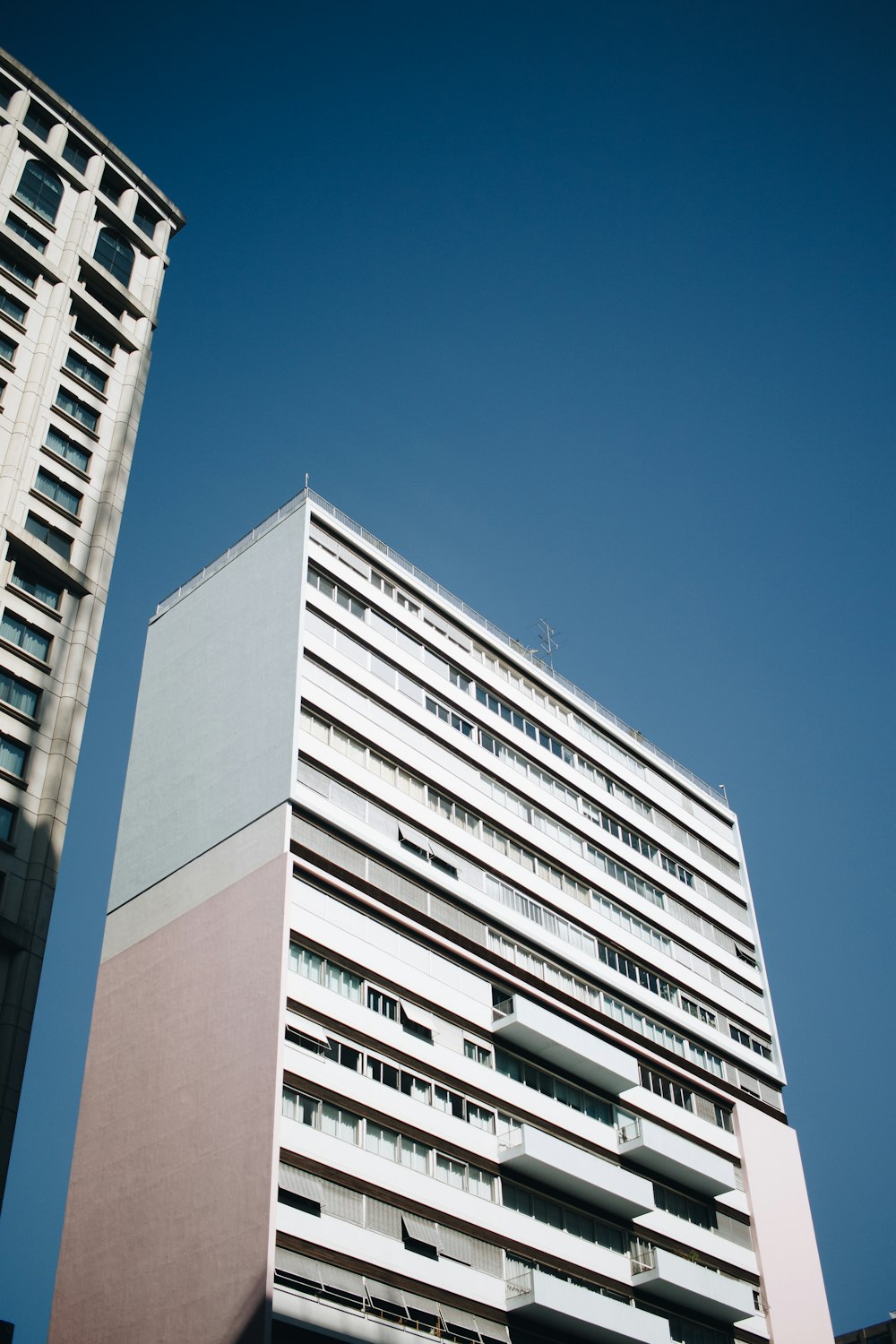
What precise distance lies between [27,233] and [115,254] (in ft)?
16.9

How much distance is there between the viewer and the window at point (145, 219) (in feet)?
219

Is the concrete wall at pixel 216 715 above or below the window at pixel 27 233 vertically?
below

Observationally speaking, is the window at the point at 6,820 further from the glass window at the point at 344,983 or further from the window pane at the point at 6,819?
the glass window at the point at 344,983

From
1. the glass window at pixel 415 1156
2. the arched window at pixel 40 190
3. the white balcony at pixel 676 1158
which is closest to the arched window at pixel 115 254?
the arched window at pixel 40 190

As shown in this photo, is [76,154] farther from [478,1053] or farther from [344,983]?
[478,1053]

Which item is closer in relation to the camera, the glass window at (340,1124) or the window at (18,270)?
the glass window at (340,1124)

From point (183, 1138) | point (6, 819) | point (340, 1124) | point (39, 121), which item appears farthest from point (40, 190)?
point (340, 1124)

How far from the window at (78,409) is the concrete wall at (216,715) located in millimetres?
8683

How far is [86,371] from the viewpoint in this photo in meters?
57.7

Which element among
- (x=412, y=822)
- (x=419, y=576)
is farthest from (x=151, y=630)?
(x=412, y=822)

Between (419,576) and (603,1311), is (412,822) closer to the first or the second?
(419,576)

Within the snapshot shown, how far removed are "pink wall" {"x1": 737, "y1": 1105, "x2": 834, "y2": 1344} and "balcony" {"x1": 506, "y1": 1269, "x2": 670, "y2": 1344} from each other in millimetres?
10563

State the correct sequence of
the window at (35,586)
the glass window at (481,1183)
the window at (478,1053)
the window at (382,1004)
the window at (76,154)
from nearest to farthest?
1. the glass window at (481,1183)
2. the window at (382,1004)
3. the window at (35,586)
4. the window at (478,1053)
5. the window at (76,154)

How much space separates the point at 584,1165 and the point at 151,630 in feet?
98.2
